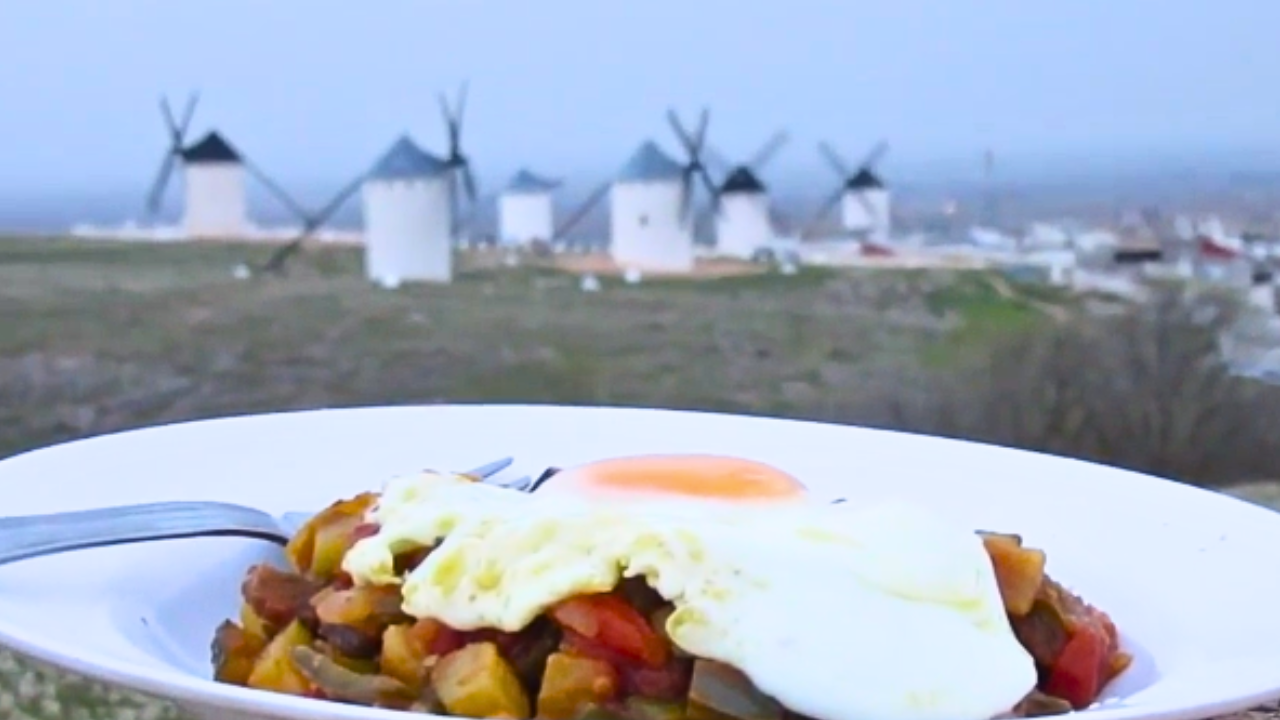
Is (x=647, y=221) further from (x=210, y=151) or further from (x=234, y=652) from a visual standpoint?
(x=234, y=652)

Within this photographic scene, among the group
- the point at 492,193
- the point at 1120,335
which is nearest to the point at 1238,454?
the point at 1120,335

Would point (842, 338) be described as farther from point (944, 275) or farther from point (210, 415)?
point (210, 415)

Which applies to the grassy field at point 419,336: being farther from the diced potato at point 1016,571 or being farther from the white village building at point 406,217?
the diced potato at point 1016,571

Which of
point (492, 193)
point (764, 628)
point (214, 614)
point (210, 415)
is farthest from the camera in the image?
point (492, 193)

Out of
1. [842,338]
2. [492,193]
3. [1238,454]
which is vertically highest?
[492,193]

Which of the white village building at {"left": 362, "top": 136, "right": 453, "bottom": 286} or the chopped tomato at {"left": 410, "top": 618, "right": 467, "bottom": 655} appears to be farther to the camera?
the white village building at {"left": 362, "top": 136, "right": 453, "bottom": 286}

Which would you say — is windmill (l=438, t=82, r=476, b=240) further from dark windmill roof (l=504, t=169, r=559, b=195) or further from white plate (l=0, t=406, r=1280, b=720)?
white plate (l=0, t=406, r=1280, b=720)

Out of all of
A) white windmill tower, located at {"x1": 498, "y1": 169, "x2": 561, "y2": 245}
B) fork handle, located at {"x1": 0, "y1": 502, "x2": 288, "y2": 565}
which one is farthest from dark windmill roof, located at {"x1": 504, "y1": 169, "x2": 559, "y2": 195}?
fork handle, located at {"x1": 0, "y1": 502, "x2": 288, "y2": 565}
